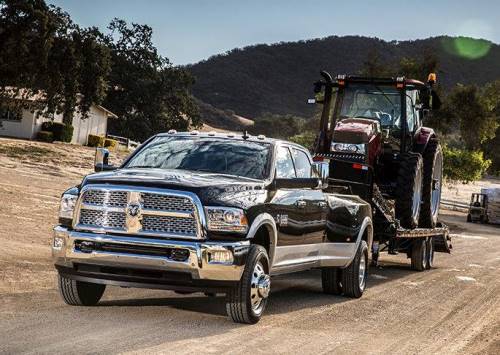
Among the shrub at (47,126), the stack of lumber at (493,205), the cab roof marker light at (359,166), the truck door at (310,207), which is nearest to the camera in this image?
the truck door at (310,207)

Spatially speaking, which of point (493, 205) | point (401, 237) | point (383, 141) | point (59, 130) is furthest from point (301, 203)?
point (59, 130)

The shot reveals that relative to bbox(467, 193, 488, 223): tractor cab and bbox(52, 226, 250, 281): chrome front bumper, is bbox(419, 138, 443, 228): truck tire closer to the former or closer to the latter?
bbox(52, 226, 250, 281): chrome front bumper

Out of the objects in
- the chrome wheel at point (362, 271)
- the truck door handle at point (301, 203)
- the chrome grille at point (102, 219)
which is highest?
the truck door handle at point (301, 203)

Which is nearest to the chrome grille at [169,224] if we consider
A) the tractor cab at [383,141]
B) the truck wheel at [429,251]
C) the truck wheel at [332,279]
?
the truck wheel at [332,279]

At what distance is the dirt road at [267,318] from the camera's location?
293 inches

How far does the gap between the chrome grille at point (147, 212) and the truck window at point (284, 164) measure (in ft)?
5.97

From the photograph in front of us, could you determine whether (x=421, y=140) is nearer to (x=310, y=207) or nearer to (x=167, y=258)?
(x=310, y=207)

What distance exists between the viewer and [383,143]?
15570mm

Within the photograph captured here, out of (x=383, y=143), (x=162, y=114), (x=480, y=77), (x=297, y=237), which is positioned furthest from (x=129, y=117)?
(x=480, y=77)

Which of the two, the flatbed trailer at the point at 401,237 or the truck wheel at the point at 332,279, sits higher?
the flatbed trailer at the point at 401,237

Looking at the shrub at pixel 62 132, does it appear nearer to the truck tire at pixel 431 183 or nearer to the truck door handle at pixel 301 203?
the truck tire at pixel 431 183

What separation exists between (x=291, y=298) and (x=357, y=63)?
6003 inches

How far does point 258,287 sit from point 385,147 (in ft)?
25.3

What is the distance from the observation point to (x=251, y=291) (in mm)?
8398
